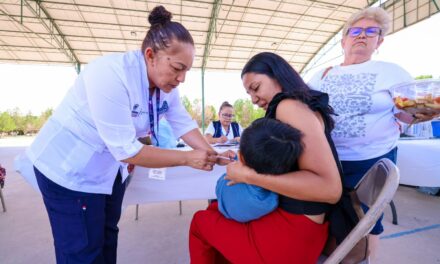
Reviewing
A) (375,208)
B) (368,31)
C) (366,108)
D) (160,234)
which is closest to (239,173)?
(375,208)

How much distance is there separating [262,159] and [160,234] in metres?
1.90

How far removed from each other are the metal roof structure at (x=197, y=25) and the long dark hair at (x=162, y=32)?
807cm

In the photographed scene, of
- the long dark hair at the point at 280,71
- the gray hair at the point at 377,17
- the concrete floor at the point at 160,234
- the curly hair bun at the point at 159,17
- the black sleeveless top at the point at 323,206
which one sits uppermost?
the gray hair at the point at 377,17

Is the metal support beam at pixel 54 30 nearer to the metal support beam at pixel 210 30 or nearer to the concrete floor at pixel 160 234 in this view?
the metal support beam at pixel 210 30

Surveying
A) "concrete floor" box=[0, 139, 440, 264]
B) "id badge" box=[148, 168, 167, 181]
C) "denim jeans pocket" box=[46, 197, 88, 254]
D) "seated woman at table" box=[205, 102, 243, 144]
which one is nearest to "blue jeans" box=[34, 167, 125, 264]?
"denim jeans pocket" box=[46, 197, 88, 254]

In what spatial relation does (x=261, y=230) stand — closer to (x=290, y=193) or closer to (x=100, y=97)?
(x=290, y=193)

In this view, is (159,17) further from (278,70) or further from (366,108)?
(366,108)

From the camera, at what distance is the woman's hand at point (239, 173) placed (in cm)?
79

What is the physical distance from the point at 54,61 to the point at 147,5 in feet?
21.5

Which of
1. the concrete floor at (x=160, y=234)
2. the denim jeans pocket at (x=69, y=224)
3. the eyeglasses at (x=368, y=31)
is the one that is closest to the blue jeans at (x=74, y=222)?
the denim jeans pocket at (x=69, y=224)

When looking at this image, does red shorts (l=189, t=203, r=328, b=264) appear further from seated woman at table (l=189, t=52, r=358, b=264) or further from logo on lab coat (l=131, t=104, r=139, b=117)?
logo on lab coat (l=131, t=104, r=139, b=117)

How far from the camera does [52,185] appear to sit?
3.13ft

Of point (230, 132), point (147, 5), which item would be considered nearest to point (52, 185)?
point (230, 132)

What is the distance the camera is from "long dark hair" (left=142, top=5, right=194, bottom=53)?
898 mm
